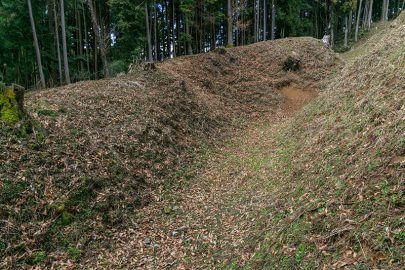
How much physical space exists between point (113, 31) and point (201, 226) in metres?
22.4

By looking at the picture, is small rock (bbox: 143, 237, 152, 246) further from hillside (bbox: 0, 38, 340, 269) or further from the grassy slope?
the grassy slope

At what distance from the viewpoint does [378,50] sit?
9820 millimetres

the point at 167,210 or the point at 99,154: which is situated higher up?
the point at 99,154

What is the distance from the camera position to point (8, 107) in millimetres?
7500

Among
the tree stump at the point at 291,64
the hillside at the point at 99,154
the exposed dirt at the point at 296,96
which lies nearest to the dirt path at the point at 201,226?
the hillside at the point at 99,154

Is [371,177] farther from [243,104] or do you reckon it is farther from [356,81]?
[243,104]

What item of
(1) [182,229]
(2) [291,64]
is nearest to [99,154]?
(1) [182,229]

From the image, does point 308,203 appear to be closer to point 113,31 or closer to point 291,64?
point 291,64

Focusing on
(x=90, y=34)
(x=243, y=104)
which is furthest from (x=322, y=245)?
(x=90, y=34)

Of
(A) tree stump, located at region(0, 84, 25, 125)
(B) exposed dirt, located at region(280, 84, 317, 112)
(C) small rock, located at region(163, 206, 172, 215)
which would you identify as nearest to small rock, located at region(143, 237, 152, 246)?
(C) small rock, located at region(163, 206, 172, 215)

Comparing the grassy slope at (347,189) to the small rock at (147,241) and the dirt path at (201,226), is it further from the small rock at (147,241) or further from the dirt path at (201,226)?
the small rock at (147,241)

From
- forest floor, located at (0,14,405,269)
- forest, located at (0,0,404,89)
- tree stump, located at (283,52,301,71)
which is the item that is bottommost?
forest floor, located at (0,14,405,269)

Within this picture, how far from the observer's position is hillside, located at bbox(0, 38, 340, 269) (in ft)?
19.1

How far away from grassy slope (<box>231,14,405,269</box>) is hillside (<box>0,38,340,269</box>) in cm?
330
